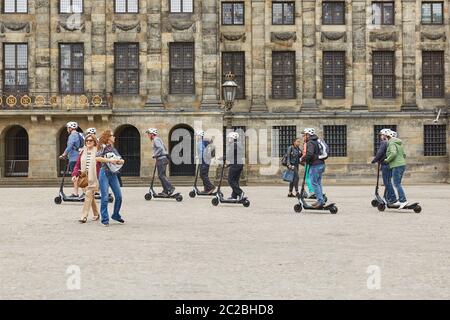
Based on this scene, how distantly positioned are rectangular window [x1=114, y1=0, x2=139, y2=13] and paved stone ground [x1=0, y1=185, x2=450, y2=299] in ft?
71.1

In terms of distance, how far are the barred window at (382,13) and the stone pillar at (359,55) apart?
0.66 metres

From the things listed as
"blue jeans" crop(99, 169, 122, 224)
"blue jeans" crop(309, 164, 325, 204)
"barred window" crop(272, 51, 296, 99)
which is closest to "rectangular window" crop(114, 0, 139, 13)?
"barred window" crop(272, 51, 296, 99)

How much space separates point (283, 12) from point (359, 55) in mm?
4553

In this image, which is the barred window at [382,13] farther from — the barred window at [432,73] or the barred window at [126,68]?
the barred window at [126,68]

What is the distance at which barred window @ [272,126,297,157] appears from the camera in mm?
39375

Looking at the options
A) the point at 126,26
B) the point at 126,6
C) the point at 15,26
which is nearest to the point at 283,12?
the point at 126,6

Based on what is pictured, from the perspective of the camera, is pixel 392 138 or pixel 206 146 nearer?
pixel 392 138

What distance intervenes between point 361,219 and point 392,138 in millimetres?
2975

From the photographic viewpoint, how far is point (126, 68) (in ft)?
124

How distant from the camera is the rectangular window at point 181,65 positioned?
37.8 metres

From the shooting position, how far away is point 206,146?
2348 centimetres
